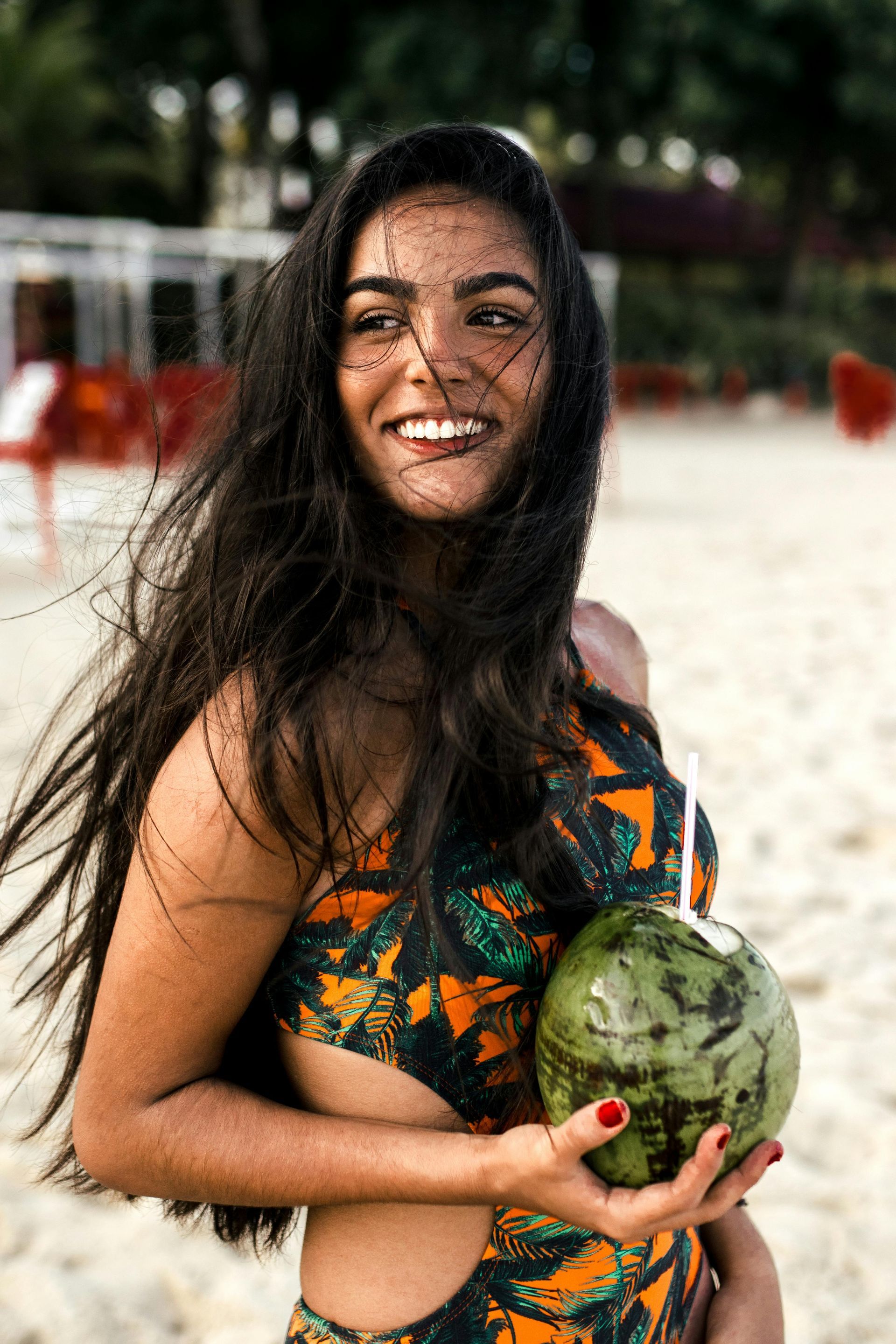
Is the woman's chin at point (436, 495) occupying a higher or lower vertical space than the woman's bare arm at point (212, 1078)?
higher

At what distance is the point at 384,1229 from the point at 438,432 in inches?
29.3

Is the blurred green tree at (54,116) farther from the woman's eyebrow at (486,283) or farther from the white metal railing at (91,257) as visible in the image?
the woman's eyebrow at (486,283)

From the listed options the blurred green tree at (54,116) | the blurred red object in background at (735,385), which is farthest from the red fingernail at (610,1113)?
the blurred red object in background at (735,385)

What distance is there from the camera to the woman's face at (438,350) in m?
1.13

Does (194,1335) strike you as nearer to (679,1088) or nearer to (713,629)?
(679,1088)

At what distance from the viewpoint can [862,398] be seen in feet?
52.3

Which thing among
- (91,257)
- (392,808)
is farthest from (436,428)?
(91,257)

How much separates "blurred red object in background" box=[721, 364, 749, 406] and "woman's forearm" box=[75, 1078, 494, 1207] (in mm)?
22438

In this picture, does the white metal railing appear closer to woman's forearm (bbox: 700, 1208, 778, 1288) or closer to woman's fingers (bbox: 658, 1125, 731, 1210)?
woman's forearm (bbox: 700, 1208, 778, 1288)

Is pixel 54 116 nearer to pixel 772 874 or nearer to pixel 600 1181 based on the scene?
pixel 772 874

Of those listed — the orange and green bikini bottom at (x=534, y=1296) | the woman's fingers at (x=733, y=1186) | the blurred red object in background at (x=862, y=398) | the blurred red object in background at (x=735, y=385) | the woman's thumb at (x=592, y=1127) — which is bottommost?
the blurred red object in background at (x=735, y=385)

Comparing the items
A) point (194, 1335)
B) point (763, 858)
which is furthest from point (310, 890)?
point (763, 858)

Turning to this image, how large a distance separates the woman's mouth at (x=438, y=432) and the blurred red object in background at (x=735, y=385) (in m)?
22.2

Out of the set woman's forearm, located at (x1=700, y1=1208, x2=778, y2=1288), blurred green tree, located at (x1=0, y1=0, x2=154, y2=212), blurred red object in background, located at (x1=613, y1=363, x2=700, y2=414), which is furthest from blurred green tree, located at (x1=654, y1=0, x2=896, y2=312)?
woman's forearm, located at (x1=700, y1=1208, x2=778, y2=1288)
